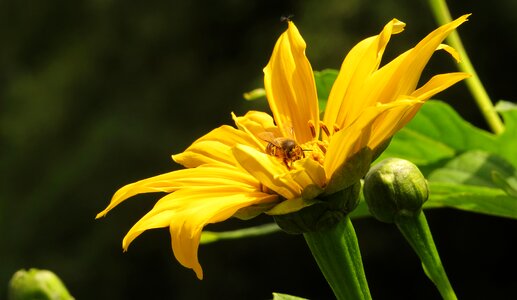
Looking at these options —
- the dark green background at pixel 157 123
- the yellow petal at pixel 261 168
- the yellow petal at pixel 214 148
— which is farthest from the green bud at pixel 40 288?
the dark green background at pixel 157 123

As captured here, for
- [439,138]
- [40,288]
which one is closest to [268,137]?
[40,288]

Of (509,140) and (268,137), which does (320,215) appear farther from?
(509,140)

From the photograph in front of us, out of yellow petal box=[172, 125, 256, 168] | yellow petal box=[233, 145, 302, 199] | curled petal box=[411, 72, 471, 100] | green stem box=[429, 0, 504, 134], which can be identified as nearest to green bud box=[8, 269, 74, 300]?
yellow petal box=[172, 125, 256, 168]

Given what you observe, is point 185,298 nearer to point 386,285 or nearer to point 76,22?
point 386,285

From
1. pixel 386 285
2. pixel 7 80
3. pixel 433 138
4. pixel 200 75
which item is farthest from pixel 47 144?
pixel 433 138

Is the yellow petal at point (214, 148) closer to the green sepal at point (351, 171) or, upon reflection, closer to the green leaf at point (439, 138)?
the green sepal at point (351, 171)

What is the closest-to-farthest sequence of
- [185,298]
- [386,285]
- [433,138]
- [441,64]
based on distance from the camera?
[433,138] → [441,64] → [386,285] → [185,298]

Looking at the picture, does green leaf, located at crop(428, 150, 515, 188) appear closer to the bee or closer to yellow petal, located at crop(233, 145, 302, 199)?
the bee
